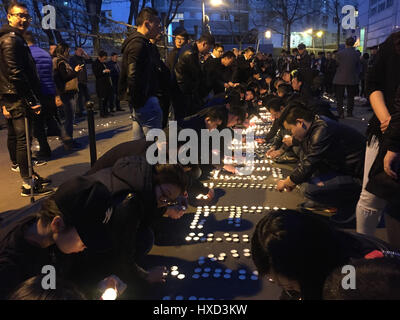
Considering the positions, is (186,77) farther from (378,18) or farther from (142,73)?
(378,18)

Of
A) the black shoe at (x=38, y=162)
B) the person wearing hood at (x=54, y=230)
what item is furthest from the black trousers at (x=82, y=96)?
the person wearing hood at (x=54, y=230)

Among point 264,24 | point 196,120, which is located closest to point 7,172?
point 196,120

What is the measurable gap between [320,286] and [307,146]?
99.9 inches

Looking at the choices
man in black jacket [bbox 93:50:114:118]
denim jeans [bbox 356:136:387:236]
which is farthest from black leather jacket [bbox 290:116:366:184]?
man in black jacket [bbox 93:50:114:118]

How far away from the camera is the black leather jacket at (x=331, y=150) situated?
3547 mm

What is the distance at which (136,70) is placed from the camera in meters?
4.18

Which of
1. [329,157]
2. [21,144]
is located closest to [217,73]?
[329,157]

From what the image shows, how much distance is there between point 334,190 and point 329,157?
1.17 feet

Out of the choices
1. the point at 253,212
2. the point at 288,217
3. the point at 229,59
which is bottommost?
the point at 253,212

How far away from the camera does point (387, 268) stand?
1205 millimetres

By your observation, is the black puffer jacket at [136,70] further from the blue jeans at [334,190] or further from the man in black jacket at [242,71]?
the man in black jacket at [242,71]

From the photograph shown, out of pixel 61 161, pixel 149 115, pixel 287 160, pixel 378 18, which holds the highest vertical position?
pixel 378 18

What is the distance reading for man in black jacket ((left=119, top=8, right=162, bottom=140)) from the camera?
4.18 metres
